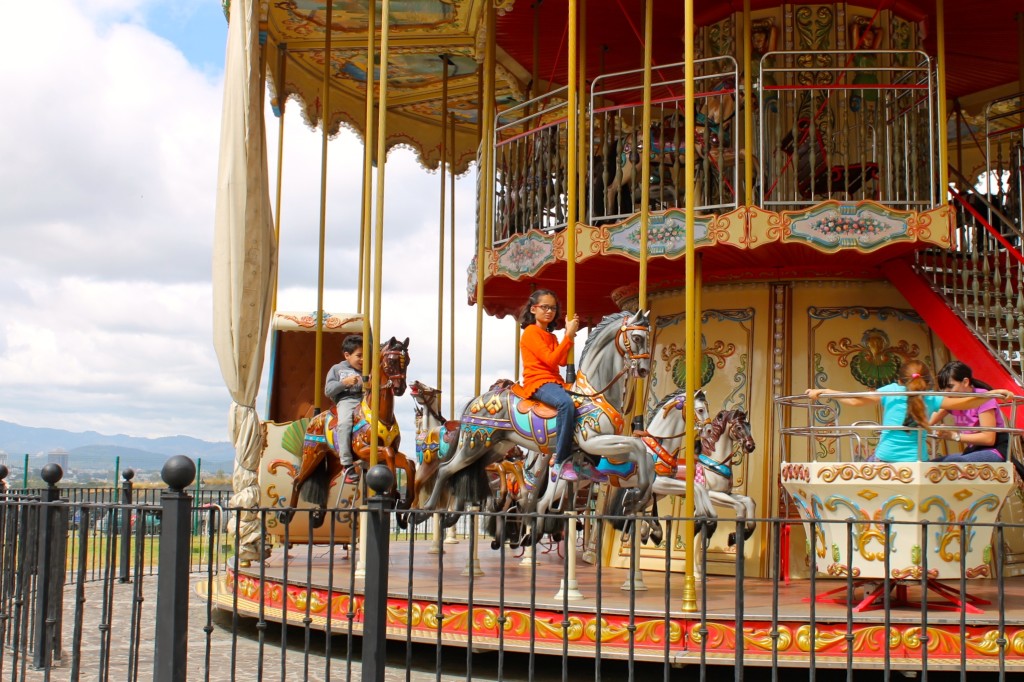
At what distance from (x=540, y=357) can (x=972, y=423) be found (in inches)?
145

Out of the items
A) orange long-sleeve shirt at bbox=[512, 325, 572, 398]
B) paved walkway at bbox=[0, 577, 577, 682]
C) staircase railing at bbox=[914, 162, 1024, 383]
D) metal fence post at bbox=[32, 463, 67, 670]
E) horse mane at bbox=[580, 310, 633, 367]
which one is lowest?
paved walkway at bbox=[0, 577, 577, 682]

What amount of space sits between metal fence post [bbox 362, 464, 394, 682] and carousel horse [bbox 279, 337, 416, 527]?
539cm

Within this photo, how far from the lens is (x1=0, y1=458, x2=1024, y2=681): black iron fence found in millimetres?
6184

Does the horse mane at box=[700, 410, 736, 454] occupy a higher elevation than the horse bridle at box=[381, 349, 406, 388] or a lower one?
lower

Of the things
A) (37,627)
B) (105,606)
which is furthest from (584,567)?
(105,606)

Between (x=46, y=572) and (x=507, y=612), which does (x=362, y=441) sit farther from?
→ (x=46, y=572)

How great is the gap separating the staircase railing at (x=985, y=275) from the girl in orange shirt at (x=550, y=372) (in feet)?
13.1

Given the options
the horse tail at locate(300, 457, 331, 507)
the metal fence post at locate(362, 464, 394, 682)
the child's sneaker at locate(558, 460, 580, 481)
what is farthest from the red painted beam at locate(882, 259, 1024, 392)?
the metal fence post at locate(362, 464, 394, 682)

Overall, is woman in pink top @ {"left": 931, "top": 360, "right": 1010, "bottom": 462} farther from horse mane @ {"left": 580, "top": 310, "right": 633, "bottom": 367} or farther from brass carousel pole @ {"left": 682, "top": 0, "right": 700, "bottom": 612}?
horse mane @ {"left": 580, "top": 310, "right": 633, "bottom": 367}

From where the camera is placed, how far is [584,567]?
12.9 m

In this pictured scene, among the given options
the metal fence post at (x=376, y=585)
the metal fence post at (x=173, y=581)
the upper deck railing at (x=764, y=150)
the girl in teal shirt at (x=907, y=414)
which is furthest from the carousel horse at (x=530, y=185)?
the metal fence post at (x=173, y=581)

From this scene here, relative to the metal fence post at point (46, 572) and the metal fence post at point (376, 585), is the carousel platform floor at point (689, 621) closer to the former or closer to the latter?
the metal fence post at point (46, 572)

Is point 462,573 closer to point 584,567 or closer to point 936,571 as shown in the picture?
point 584,567

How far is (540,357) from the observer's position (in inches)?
396
